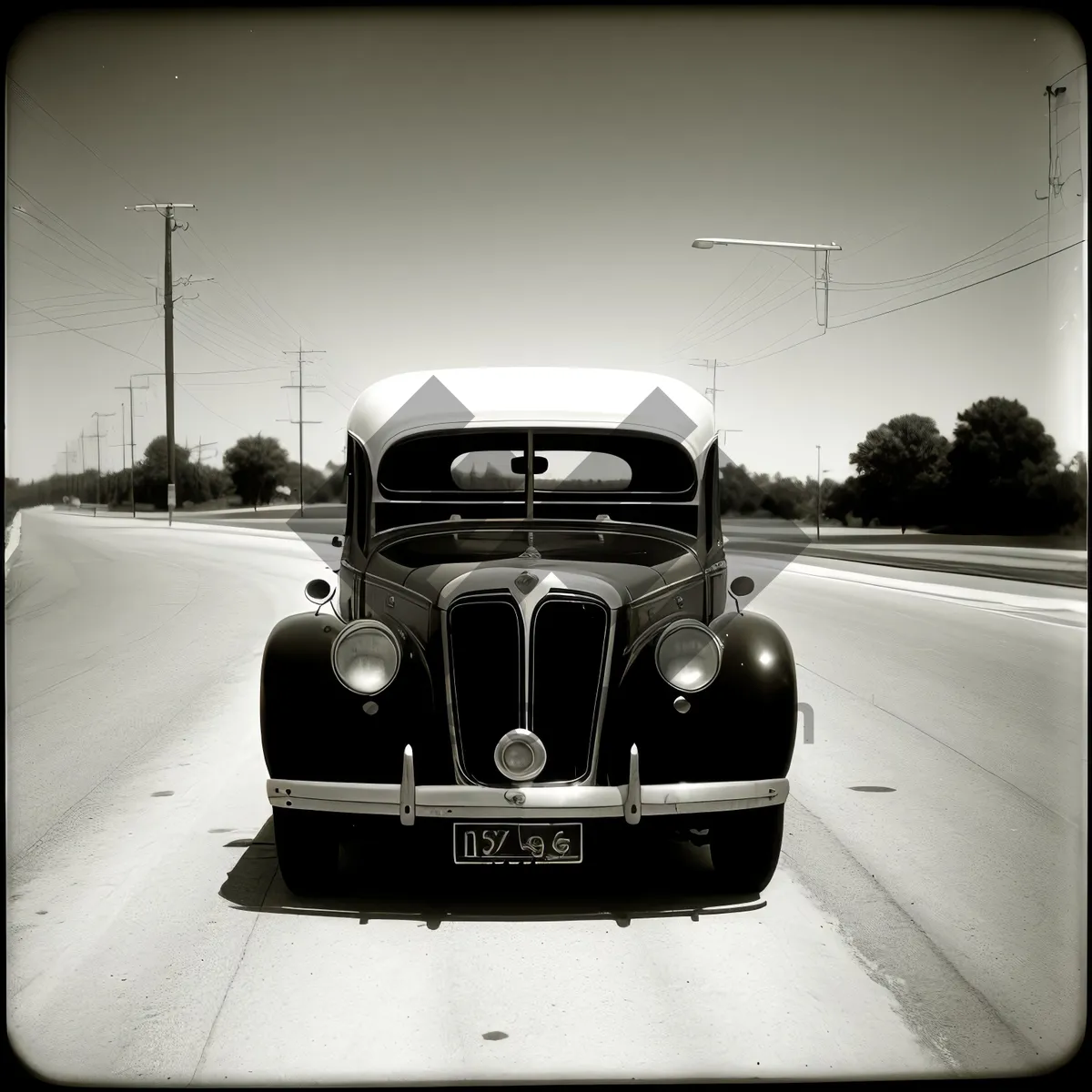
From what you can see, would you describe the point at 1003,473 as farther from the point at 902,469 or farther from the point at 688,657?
the point at 688,657

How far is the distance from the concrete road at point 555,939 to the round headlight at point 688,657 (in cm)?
91

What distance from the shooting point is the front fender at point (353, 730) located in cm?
411

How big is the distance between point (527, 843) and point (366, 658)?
3.05ft

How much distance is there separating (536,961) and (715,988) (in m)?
0.63

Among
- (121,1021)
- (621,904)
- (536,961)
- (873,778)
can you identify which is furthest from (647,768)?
(873,778)

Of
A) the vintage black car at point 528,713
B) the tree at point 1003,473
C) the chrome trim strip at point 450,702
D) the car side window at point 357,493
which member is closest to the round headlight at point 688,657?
the vintage black car at point 528,713

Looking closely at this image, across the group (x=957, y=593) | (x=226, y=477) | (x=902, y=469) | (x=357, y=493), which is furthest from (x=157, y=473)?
(x=357, y=493)

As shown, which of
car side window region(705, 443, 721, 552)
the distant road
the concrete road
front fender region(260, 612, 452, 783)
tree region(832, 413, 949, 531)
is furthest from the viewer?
tree region(832, 413, 949, 531)

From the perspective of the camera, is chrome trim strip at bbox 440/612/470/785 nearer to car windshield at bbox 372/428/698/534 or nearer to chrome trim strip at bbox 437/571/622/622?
chrome trim strip at bbox 437/571/622/622

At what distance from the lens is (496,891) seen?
4.43 meters

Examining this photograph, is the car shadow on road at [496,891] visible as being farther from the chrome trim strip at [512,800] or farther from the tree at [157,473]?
the tree at [157,473]

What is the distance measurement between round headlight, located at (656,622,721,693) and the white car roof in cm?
133

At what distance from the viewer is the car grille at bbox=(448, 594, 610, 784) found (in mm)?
4125

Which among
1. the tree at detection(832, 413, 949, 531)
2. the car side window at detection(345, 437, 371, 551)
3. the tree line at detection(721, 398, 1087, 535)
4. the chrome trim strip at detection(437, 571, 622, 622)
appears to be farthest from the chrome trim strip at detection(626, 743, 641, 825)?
the tree at detection(832, 413, 949, 531)
